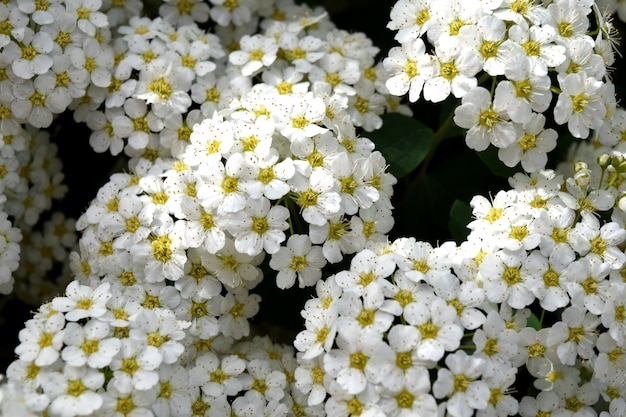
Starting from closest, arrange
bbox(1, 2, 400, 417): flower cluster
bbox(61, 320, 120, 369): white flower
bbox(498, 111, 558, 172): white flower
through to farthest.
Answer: bbox(61, 320, 120, 369): white flower → bbox(1, 2, 400, 417): flower cluster → bbox(498, 111, 558, 172): white flower

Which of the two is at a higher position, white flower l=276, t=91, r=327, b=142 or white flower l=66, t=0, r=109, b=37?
white flower l=66, t=0, r=109, b=37

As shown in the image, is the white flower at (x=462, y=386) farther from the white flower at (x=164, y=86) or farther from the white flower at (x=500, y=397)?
the white flower at (x=164, y=86)

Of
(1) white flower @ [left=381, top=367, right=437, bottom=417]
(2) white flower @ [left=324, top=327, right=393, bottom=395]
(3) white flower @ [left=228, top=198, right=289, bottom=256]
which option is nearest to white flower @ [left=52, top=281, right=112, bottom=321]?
(3) white flower @ [left=228, top=198, right=289, bottom=256]

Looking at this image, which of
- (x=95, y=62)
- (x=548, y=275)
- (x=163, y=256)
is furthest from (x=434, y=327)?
(x=95, y=62)

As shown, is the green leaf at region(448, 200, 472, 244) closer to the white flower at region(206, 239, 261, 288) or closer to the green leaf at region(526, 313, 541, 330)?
the green leaf at region(526, 313, 541, 330)

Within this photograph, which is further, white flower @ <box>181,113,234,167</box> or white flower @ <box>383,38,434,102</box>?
white flower @ <box>383,38,434,102</box>

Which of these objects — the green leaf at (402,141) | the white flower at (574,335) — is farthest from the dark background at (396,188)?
the white flower at (574,335)
